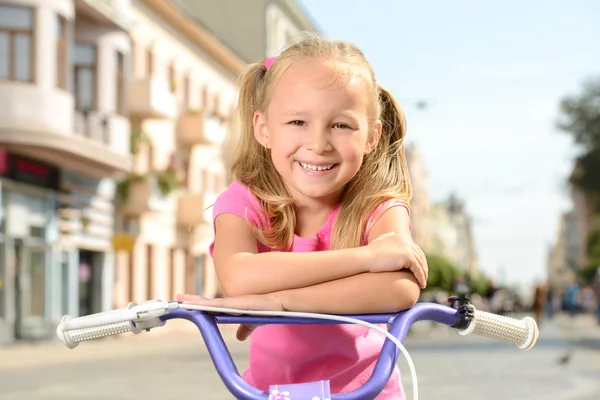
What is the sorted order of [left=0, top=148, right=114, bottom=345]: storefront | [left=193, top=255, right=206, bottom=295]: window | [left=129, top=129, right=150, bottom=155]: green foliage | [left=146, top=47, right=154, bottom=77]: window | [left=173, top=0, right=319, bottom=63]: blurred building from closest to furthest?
[left=0, top=148, right=114, bottom=345]: storefront, [left=129, top=129, right=150, bottom=155]: green foliage, [left=146, top=47, right=154, bottom=77]: window, [left=193, top=255, right=206, bottom=295]: window, [left=173, top=0, right=319, bottom=63]: blurred building

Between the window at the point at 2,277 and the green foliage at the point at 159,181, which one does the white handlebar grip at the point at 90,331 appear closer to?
the window at the point at 2,277

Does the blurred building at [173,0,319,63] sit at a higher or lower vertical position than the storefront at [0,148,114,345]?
higher

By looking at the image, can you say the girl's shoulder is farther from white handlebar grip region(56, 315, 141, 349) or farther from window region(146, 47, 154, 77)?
window region(146, 47, 154, 77)

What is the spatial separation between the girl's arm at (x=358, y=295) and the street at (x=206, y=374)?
20.7ft

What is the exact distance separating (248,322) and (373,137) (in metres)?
0.66

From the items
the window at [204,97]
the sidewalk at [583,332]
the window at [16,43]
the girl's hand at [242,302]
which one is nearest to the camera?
the girl's hand at [242,302]

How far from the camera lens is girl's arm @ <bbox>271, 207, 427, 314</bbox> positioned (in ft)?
8.59

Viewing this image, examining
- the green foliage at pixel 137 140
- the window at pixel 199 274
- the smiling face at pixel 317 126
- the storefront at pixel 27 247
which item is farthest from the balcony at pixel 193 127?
the smiling face at pixel 317 126

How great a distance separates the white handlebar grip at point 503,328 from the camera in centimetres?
283

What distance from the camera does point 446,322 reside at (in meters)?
2.80

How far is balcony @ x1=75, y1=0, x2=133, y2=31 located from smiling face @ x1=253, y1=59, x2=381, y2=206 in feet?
102

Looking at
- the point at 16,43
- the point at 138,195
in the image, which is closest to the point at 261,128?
the point at 16,43

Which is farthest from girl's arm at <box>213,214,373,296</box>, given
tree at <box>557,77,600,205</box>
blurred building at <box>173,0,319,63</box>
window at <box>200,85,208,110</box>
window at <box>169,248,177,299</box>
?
tree at <box>557,77,600,205</box>

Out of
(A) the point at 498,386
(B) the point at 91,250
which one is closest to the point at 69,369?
(A) the point at 498,386
